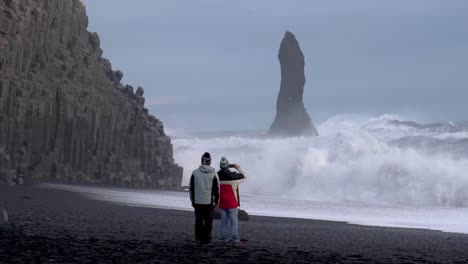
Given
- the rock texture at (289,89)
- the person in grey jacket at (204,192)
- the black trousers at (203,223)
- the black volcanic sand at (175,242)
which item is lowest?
the black volcanic sand at (175,242)

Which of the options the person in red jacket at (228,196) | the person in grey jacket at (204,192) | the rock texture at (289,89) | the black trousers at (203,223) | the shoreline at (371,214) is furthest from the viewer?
the rock texture at (289,89)

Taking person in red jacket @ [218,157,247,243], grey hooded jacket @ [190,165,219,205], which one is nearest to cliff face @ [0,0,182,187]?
person in red jacket @ [218,157,247,243]

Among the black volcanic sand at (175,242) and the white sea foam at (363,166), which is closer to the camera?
the black volcanic sand at (175,242)

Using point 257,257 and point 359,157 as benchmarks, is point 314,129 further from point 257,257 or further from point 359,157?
point 257,257

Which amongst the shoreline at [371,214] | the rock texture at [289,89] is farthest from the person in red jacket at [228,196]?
the rock texture at [289,89]

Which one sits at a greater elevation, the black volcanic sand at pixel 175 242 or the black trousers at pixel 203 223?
the black trousers at pixel 203 223

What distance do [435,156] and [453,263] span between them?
4801 cm

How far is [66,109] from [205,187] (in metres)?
27.3

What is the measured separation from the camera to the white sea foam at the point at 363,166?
51.8 m

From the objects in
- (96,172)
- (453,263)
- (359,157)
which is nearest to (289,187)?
(359,157)

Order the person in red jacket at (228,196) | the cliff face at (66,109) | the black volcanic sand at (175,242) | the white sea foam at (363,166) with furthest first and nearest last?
the white sea foam at (363,166) < the cliff face at (66,109) < the person in red jacket at (228,196) < the black volcanic sand at (175,242)

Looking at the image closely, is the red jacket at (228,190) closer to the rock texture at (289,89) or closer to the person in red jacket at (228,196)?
the person in red jacket at (228,196)

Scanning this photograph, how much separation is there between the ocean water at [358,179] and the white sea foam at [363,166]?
0.20ft

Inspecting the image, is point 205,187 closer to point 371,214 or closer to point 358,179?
point 371,214
